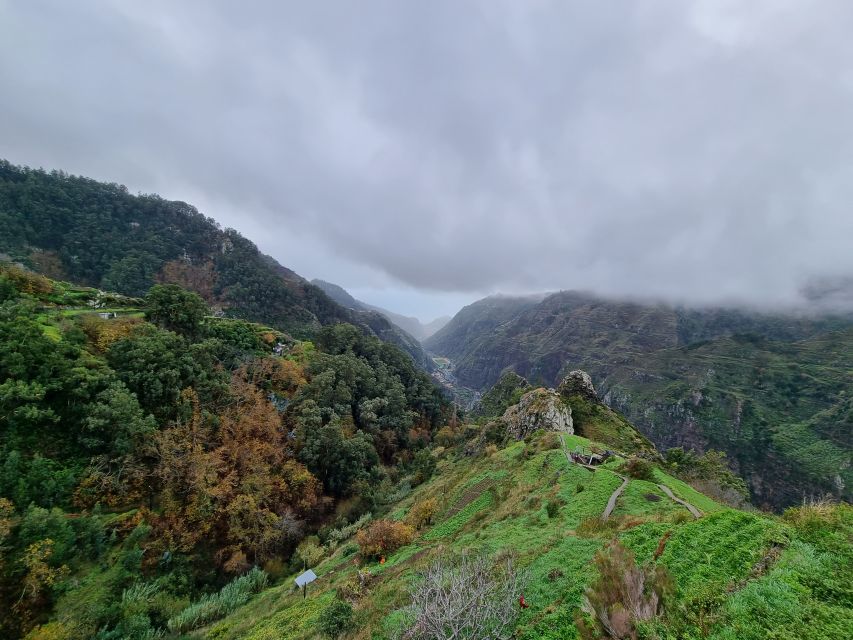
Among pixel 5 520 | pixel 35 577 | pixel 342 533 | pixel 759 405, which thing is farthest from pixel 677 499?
pixel 759 405

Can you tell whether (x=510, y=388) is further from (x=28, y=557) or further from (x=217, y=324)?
(x=28, y=557)

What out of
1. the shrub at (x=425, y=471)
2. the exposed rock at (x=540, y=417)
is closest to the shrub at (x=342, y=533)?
the shrub at (x=425, y=471)

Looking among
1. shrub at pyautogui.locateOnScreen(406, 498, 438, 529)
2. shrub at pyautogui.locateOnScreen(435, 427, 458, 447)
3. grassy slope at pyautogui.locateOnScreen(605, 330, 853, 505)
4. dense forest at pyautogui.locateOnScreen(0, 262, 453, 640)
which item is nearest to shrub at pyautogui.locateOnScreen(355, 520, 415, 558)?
shrub at pyautogui.locateOnScreen(406, 498, 438, 529)

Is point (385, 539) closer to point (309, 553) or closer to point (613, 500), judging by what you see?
point (309, 553)

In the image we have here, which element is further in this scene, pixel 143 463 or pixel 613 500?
pixel 143 463

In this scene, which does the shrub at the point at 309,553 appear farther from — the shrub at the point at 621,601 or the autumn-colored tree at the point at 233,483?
the shrub at the point at 621,601

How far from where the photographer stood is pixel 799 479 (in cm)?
9919

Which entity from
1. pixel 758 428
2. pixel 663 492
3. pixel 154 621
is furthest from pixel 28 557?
pixel 758 428

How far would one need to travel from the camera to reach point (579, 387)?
51.0 meters

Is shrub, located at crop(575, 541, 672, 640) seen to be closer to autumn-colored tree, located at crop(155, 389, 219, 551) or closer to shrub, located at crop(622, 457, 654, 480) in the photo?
shrub, located at crop(622, 457, 654, 480)

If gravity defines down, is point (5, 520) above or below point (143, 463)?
above

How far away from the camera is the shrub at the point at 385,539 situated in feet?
71.6

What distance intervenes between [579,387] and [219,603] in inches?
1883

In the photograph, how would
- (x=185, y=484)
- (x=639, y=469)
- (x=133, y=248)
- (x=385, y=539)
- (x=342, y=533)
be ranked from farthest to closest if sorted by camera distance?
1. (x=133, y=248)
2. (x=342, y=533)
3. (x=185, y=484)
4. (x=385, y=539)
5. (x=639, y=469)
